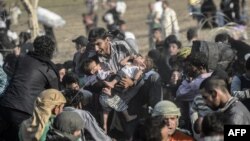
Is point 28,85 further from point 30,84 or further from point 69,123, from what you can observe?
point 69,123

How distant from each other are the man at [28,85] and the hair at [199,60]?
1511mm

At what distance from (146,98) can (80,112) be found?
149cm

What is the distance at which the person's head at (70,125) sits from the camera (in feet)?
27.0

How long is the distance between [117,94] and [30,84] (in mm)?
1083

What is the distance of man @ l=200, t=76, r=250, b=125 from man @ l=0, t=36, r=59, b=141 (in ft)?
7.50

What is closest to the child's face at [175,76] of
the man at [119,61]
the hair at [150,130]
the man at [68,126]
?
the man at [119,61]

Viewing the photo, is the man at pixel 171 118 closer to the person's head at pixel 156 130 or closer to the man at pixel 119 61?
the person's head at pixel 156 130

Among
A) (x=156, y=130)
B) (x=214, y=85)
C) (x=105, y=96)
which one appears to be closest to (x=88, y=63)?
(x=105, y=96)

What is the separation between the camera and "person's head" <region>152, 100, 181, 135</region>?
8.23m

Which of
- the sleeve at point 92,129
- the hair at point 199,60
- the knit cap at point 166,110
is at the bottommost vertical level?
the sleeve at point 92,129

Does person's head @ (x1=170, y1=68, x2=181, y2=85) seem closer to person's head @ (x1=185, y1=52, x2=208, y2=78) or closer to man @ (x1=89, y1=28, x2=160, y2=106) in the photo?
man @ (x1=89, y1=28, x2=160, y2=106)

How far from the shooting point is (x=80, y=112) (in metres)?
9.02

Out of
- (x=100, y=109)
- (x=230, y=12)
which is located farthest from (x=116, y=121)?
(x=230, y=12)

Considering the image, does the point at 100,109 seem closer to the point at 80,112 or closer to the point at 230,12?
the point at 80,112
